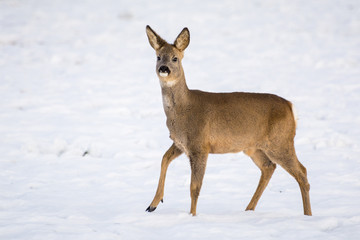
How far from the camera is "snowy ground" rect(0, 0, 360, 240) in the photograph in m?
5.49

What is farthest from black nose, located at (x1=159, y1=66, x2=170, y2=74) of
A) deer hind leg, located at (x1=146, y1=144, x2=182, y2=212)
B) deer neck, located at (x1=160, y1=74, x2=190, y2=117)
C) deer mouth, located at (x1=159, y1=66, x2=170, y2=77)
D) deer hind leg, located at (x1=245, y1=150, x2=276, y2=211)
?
deer hind leg, located at (x1=245, y1=150, x2=276, y2=211)

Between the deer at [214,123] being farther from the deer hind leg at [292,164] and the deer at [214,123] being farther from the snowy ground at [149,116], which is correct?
the snowy ground at [149,116]

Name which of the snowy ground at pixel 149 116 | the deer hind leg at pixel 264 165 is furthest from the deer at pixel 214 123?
the snowy ground at pixel 149 116

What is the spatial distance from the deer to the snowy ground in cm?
60

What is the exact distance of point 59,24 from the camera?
19656mm

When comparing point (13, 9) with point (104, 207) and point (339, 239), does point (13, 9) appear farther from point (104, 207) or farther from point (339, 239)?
point (339, 239)

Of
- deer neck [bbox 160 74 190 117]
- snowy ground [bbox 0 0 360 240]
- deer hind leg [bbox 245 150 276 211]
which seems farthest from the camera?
deer hind leg [bbox 245 150 276 211]

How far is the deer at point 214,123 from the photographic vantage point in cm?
574

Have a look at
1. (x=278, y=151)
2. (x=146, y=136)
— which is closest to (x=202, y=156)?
(x=278, y=151)

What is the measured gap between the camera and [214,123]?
5.88 m

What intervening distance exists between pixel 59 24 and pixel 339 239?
16.8 metres

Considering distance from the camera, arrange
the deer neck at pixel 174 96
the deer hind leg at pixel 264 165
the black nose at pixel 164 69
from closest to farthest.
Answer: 1. the black nose at pixel 164 69
2. the deer neck at pixel 174 96
3. the deer hind leg at pixel 264 165

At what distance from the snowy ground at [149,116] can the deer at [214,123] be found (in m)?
0.60

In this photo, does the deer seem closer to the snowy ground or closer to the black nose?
the black nose
